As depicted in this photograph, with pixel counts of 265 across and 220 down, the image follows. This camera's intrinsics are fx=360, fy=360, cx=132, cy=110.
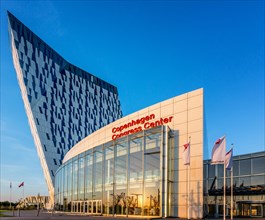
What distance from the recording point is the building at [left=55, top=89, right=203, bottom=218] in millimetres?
30016

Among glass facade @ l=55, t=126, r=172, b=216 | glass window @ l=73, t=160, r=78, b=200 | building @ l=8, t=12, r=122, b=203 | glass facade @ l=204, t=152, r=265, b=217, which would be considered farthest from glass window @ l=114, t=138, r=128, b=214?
building @ l=8, t=12, r=122, b=203

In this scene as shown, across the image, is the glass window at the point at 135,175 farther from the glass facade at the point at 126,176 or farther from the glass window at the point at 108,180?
the glass window at the point at 108,180

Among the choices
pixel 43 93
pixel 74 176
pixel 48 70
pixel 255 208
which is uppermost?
pixel 48 70

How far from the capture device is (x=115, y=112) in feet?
429

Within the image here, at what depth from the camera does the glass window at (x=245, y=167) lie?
149 ft

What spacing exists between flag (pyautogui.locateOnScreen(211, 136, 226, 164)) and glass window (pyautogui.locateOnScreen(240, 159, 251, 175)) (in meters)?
22.7

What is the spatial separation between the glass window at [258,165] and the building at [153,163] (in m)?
17.1

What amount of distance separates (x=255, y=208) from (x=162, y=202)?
2028cm

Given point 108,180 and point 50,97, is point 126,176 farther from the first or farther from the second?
point 50,97

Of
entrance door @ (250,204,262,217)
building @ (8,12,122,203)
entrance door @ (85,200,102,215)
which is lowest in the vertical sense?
entrance door @ (250,204,262,217)

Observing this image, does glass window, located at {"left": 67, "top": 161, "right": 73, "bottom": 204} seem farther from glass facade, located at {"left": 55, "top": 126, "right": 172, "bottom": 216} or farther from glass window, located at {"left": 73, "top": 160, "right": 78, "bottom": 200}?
glass facade, located at {"left": 55, "top": 126, "right": 172, "bottom": 216}

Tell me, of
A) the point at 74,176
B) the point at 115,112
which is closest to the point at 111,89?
the point at 115,112

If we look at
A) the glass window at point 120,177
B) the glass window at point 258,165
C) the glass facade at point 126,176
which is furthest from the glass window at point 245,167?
the glass window at point 120,177

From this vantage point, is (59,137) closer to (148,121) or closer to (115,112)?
(115,112)
